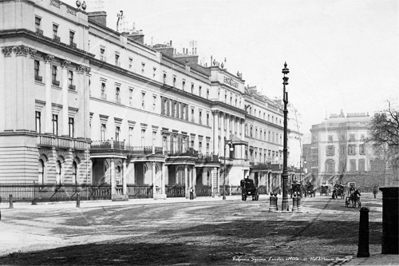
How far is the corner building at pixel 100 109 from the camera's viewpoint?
130ft

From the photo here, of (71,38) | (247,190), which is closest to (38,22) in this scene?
(71,38)

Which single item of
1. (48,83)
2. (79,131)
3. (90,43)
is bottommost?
(79,131)

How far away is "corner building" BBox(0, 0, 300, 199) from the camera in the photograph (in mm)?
39750

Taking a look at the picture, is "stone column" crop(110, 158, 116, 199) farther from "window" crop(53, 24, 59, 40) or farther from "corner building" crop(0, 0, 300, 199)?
"window" crop(53, 24, 59, 40)

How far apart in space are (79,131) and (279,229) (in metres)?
31.8

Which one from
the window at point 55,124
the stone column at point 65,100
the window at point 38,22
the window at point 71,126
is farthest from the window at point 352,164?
the window at point 38,22

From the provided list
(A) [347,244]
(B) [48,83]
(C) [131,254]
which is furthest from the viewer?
(B) [48,83]

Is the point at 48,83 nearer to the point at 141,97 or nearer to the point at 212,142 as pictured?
the point at 141,97

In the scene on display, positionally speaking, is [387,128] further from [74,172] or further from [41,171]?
[41,171]

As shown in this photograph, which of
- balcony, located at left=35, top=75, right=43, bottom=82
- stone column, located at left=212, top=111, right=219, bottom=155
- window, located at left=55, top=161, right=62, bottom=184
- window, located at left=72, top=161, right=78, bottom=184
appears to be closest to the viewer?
balcony, located at left=35, top=75, right=43, bottom=82

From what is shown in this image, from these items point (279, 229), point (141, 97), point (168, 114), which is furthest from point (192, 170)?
point (279, 229)

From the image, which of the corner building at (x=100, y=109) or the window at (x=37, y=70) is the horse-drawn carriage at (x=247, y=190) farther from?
the window at (x=37, y=70)

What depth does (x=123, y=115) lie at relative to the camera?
2090 inches

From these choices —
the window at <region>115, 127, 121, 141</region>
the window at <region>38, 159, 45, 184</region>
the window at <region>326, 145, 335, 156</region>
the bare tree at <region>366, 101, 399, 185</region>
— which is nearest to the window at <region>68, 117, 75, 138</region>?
the window at <region>38, 159, 45, 184</region>
